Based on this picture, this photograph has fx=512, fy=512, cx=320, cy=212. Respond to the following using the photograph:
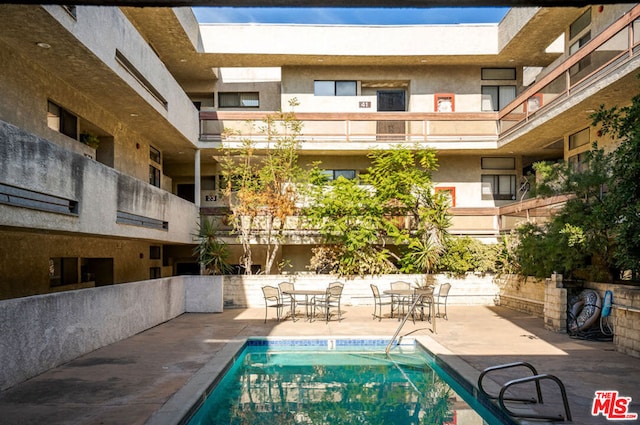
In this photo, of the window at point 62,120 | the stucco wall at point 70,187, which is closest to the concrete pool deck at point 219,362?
the stucco wall at point 70,187

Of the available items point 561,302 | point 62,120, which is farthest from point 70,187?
point 561,302

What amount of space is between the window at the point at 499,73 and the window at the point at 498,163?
3456 mm

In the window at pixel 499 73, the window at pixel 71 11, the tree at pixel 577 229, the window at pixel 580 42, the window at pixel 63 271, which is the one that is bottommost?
the window at pixel 63 271

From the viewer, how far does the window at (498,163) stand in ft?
72.6

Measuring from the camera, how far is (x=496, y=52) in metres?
20.3

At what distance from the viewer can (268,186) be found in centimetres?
1866

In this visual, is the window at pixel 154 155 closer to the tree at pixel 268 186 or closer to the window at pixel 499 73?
the tree at pixel 268 186

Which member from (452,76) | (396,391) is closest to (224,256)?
(396,391)

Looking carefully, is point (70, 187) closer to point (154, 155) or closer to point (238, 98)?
point (154, 155)

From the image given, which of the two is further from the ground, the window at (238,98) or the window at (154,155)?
the window at (238,98)

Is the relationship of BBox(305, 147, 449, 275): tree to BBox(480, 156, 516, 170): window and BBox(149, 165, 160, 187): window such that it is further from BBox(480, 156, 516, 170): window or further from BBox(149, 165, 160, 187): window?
BBox(149, 165, 160, 187): window

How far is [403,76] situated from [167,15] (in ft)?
33.7

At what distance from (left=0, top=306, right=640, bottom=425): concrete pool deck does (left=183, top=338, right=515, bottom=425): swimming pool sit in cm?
43

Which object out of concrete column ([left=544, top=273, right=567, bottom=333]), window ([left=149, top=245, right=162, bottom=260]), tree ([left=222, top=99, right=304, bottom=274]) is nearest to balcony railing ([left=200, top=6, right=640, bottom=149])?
tree ([left=222, top=99, right=304, bottom=274])
